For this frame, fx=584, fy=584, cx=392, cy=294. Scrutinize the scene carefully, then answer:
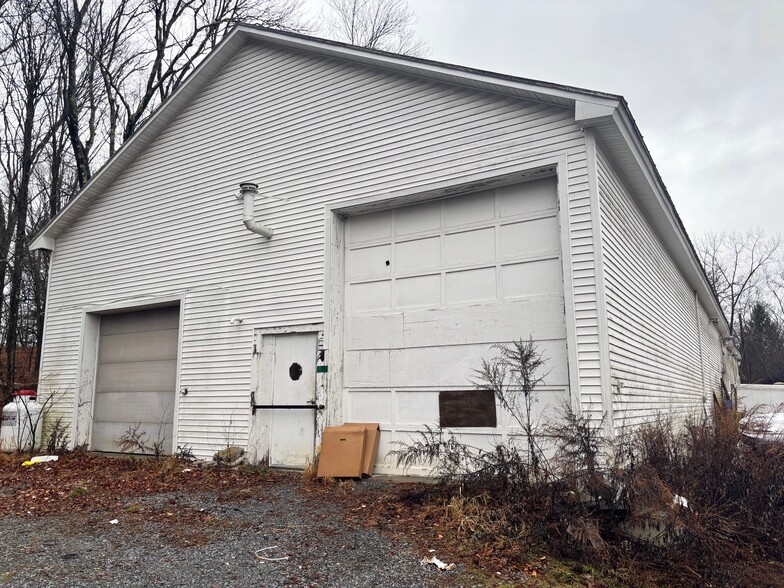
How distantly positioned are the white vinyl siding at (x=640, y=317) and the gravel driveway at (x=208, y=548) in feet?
11.0

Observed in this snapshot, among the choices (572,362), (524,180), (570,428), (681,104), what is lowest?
(570,428)

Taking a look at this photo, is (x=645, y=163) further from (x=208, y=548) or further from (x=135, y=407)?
(x=135, y=407)

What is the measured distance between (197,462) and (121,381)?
9.62 ft

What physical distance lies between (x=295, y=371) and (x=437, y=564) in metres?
4.77

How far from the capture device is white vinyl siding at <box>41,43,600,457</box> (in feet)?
24.6

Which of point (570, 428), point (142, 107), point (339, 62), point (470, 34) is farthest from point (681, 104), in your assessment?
point (570, 428)

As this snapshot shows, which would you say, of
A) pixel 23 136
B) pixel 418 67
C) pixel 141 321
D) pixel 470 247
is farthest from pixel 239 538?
pixel 23 136

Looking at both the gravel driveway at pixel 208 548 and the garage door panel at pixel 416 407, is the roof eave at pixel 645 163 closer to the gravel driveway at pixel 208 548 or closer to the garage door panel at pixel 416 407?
the garage door panel at pixel 416 407

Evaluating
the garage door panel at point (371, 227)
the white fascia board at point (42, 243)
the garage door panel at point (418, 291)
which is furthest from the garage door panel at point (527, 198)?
the white fascia board at point (42, 243)

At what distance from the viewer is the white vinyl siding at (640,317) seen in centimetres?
699

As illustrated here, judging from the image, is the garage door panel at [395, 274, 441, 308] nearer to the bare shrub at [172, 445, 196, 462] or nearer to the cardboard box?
the cardboard box

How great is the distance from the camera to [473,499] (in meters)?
5.34

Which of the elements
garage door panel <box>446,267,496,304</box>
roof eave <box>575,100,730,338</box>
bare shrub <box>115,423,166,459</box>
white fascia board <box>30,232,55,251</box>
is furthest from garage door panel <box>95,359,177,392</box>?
roof eave <box>575,100,730,338</box>

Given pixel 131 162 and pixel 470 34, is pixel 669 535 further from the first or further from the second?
pixel 470 34
